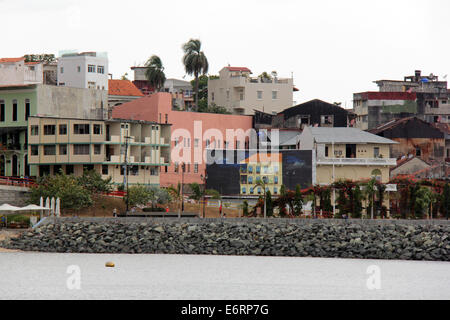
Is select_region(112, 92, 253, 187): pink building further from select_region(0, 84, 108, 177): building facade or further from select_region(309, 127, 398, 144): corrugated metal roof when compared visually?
select_region(309, 127, 398, 144): corrugated metal roof

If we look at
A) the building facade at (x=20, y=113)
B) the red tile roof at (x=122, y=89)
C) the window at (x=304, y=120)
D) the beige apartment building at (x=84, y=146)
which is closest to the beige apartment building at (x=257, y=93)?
the window at (x=304, y=120)

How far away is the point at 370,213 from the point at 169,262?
28.3 meters

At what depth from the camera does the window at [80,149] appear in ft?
345

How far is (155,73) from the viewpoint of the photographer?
145 meters

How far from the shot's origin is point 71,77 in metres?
140

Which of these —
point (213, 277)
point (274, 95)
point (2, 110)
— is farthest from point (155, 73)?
point (213, 277)

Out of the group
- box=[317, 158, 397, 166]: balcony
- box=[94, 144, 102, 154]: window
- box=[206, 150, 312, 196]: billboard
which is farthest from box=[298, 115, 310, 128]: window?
box=[94, 144, 102, 154]: window

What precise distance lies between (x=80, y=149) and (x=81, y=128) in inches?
82.8

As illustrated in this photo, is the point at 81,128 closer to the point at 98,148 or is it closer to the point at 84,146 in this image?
the point at 84,146

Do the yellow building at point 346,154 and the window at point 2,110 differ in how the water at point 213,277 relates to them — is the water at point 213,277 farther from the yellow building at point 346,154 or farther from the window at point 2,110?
the yellow building at point 346,154

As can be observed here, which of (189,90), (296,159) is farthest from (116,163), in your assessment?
(189,90)

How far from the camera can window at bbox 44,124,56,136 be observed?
346ft

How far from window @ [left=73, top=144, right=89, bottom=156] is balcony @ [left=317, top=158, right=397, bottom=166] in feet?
87.1
